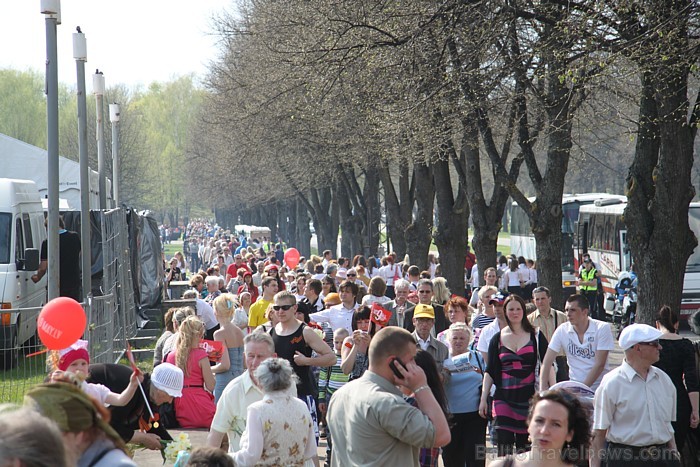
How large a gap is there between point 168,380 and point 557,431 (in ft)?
10.2

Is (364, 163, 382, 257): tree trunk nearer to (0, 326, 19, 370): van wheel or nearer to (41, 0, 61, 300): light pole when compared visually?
(0, 326, 19, 370): van wheel

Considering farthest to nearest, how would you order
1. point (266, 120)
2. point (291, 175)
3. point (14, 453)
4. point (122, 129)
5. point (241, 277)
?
point (122, 129) → point (291, 175) → point (266, 120) → point (241, 277) → point (14, 453)

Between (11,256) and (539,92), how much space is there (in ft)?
29.6

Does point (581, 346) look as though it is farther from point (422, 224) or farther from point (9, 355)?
point (422, 224)

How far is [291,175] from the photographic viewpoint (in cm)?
4162

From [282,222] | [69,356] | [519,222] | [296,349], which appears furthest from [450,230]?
[282,222]

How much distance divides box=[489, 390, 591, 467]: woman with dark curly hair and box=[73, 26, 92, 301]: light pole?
350 inches

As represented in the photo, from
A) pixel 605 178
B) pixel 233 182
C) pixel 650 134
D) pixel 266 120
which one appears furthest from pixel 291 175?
pixel 605 178

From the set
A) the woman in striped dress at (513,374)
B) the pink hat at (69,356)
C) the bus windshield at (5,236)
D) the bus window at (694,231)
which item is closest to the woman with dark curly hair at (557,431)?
the woman in striped dress at (513,374)

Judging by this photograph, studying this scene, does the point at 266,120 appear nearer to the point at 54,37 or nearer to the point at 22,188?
the point at 22,188

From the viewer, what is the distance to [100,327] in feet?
46.1

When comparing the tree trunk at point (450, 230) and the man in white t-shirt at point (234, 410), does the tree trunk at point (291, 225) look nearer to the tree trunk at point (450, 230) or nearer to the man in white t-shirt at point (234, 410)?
the tree trunk at point (450, 230)

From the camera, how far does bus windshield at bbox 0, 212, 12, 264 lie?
1734cm

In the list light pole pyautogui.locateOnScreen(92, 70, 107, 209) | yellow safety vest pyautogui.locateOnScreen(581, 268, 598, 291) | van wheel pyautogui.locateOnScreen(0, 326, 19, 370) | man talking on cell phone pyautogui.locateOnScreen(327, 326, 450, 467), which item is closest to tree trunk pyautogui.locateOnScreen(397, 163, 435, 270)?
yellow safety vest pyautogui.locateOnScreen(581, 268, 598, 291)
